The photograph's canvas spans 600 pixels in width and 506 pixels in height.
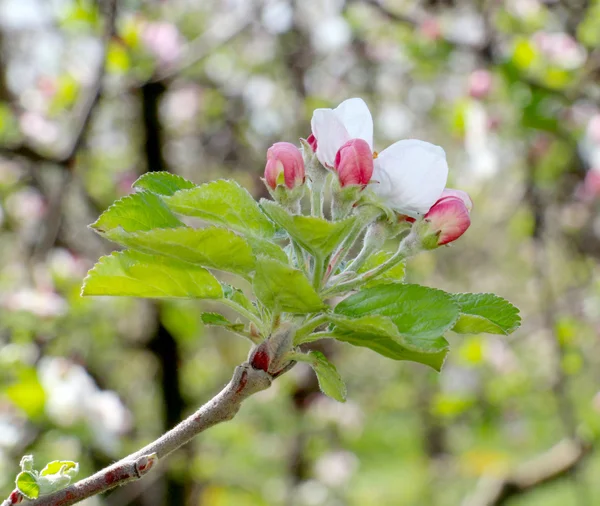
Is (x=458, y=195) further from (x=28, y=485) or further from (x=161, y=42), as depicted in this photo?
(x=161, y=42)

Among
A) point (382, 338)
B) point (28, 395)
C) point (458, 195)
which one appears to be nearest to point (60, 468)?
point (382, 338)

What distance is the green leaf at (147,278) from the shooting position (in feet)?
2.01

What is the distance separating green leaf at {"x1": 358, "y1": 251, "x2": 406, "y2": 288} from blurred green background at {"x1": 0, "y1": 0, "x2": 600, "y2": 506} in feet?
3.80

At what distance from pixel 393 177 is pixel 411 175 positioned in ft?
0.05

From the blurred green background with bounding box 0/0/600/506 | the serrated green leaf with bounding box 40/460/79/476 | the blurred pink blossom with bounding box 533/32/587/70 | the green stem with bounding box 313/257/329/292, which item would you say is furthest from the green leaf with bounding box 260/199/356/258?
the blurred pink blossom with bounding box 533/32/587/70

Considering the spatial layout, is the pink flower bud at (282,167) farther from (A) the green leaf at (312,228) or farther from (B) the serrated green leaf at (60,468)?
(B) the serrated green leaf at (60,468)

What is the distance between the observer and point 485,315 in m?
0.65

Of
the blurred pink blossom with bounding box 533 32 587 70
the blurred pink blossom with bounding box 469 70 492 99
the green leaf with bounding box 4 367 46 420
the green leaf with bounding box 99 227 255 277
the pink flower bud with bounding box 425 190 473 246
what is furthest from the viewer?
the blurred pink blossom with bounding box 469 70 492 99

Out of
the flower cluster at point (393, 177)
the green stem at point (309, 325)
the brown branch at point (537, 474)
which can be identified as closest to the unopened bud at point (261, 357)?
the green stem at point (309, 325)

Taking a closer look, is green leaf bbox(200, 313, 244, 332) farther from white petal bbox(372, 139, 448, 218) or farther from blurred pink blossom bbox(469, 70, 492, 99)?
blurred pink blossom bbox(469, 70, 492, 99)

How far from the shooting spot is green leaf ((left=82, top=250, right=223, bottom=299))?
61 centimetres

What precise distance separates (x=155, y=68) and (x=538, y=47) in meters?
1.30

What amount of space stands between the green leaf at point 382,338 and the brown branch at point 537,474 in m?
2.01

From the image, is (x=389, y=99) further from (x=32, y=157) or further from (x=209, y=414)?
(x=209, y=414)
